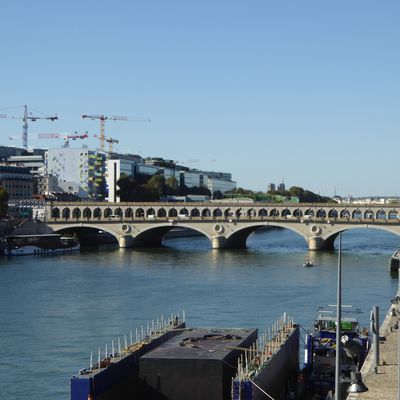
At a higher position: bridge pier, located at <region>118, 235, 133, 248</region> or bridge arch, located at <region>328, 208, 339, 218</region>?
bridge arch, located at <region>328, 208, 339, 218</region>

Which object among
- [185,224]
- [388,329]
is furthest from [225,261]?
[388,329]

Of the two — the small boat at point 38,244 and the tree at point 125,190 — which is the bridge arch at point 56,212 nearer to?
the small boat at point 38,244

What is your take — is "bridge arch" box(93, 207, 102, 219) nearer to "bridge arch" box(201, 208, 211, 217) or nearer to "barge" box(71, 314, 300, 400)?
"bridge arch" box(201, 208, 211, 217)

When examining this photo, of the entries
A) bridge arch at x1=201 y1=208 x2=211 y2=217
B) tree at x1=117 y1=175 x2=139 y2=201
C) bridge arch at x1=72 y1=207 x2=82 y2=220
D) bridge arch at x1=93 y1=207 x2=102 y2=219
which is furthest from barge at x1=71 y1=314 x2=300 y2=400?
tree at x1=117 y1=175 x2=139 y2=201

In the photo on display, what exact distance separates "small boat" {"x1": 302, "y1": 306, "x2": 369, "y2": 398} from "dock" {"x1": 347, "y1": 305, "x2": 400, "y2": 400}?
1064 mm

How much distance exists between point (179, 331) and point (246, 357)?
616 centimetres

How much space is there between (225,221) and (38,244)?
27153 mm

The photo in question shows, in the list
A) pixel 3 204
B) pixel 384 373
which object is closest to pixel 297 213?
pixel 3 204

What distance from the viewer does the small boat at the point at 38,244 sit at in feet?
369

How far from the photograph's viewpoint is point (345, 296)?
214 feet

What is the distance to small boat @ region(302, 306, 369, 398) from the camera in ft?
109

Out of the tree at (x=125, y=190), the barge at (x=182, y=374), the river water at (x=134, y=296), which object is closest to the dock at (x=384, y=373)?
the barge at (x=182, y=374)

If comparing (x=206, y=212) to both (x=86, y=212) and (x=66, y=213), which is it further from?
(x=66, y=213)

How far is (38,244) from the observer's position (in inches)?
4601
